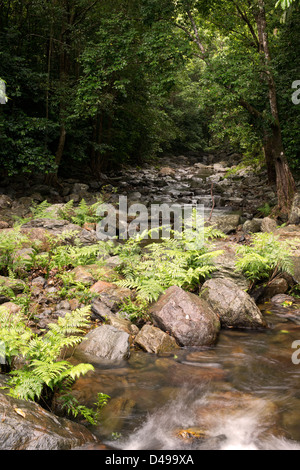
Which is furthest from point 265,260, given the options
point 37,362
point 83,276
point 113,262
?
point 37,362

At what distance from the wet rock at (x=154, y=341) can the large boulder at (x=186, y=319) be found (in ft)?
0.43

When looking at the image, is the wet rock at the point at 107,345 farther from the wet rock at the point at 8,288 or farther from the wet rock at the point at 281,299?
the wet rock at the point at 281,299

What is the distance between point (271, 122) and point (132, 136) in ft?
38.1

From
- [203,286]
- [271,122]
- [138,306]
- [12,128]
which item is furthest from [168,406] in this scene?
[12,128]

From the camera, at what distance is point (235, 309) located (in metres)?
5.13

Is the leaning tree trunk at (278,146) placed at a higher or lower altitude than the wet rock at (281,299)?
higher

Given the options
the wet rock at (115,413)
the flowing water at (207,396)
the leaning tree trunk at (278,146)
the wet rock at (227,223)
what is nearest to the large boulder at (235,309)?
the flowing water at (207,396)

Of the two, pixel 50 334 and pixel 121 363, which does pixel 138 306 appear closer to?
pixel 121 363

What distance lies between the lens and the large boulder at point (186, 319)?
461cm

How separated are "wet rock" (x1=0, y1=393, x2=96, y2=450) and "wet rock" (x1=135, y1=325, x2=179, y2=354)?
1781 mm
